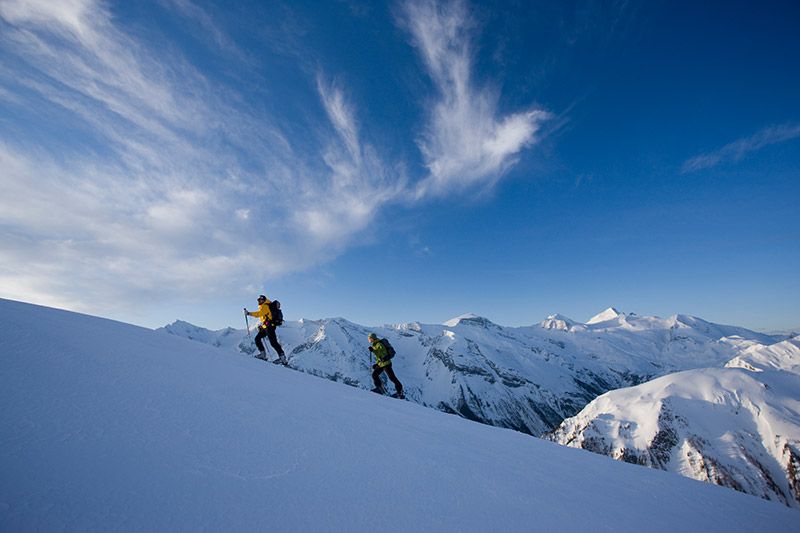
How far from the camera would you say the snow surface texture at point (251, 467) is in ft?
7.93

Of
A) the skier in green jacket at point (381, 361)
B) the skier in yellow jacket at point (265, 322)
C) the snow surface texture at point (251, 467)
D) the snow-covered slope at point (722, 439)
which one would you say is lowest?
the snow-covered slope at point (722, 439)

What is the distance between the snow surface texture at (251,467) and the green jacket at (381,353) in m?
6.96

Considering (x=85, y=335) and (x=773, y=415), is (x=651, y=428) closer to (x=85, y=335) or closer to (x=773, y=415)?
(x=773, y=415)

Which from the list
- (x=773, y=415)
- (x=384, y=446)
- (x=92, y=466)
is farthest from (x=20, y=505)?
(x=773, y=415)

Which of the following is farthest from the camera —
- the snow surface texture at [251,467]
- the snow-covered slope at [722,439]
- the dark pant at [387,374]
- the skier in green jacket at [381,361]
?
the snow-covered slope at [722,439]

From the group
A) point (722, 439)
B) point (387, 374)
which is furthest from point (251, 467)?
point (722, 439)

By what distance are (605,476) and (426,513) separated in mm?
3749

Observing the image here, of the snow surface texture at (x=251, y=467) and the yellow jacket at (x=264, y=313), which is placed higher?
the yellow jacket at (x=264, y=313)

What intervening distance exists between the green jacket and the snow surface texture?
274 inches

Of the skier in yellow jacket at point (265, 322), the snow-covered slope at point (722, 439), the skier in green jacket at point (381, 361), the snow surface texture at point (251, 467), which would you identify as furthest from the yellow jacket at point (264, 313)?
the snow-covered slope at point (722, 439)

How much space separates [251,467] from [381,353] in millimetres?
10416

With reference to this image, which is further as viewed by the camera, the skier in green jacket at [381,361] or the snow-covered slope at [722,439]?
the snow-covered slope at [722,439]

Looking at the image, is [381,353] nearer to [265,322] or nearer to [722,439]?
[265,322]

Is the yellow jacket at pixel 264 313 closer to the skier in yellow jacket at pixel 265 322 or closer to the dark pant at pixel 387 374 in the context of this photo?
the skier in yellow jacket at pixel 265 322
